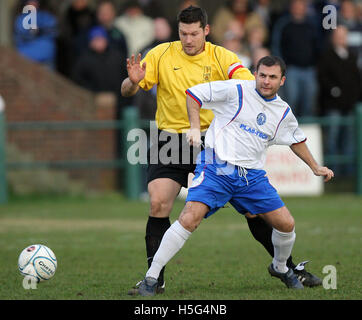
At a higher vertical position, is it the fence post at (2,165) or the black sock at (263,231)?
the fence post at (2,165)


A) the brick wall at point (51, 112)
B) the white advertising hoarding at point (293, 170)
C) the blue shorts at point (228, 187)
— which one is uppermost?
the brick wall at point (51, 112)

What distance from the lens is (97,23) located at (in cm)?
1605

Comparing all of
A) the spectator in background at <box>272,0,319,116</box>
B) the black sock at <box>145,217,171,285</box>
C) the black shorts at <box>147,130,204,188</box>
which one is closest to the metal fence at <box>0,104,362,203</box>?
the spectator in background at <box>272,0,319,116</box>

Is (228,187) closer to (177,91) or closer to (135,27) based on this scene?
(177,91)

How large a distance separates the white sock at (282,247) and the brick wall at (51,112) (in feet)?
28.8

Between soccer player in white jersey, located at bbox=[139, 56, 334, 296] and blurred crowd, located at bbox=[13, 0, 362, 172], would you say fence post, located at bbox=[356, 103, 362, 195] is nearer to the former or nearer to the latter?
blurred crowd, located at bbox=[13, 0, 362, 172]

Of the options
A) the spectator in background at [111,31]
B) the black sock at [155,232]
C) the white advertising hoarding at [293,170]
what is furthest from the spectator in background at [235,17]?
the black sock at [155,232]

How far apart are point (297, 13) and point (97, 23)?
11.9 feet

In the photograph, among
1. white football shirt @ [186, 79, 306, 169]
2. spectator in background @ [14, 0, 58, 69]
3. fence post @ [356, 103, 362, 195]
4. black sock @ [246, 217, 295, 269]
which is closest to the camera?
white football shirt @ [186, 79, 306, 169]

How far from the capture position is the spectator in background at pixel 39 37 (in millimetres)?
15586

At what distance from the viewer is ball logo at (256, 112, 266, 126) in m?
6.95

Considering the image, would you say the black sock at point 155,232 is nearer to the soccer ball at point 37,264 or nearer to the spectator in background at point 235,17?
the soccer ball at point 37,264

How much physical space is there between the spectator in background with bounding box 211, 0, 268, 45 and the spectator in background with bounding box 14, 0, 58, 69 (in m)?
2.94
